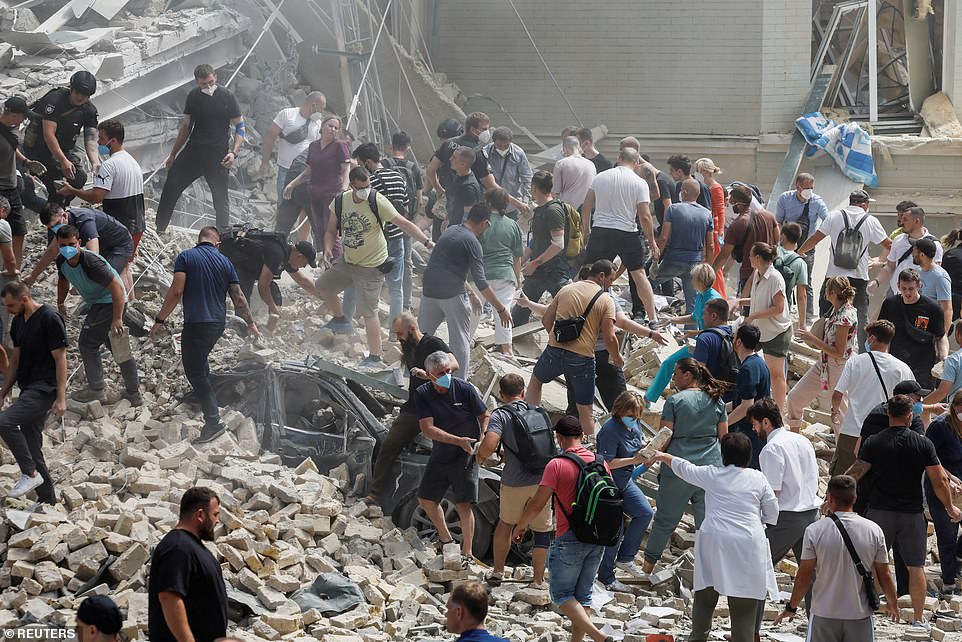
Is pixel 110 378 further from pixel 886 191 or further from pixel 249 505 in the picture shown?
pixel 886 191

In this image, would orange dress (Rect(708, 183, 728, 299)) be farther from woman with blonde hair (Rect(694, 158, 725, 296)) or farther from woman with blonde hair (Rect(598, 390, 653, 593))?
woman with blonde hair (Rect(598, 390, 653, 593))

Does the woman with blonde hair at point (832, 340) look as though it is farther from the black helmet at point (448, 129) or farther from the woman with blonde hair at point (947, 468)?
the black helmet at point (448, 129)

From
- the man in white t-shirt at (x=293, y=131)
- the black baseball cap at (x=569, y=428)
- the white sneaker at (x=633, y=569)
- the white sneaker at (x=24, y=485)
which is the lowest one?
the white sneaker at (x=633, y=569)

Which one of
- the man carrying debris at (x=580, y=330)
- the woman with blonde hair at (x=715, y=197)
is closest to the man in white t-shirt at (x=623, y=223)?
the woman with blonde hair at (x=715, y=197)

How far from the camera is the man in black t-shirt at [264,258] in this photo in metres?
10.5

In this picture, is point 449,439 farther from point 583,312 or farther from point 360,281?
point 360,281

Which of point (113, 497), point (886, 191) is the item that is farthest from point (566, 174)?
point (886, 191)

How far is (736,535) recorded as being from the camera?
22.9 ft

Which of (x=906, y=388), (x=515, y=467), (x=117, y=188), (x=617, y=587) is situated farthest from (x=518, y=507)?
(x=117, y=188)

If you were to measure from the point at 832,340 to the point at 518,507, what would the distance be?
3180 mm

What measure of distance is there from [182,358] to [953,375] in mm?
6026

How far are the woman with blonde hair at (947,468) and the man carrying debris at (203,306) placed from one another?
546cm

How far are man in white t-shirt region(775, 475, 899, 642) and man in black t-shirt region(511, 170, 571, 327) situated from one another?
4.88 metres

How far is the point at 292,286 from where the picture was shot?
41.1ft
